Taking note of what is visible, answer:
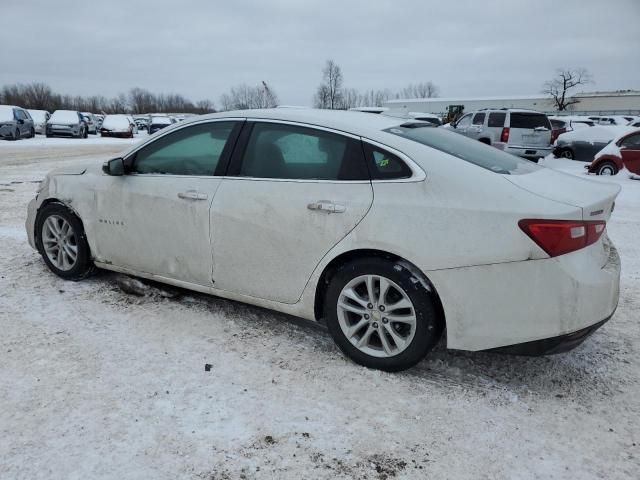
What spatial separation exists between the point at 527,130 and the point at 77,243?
14901mm

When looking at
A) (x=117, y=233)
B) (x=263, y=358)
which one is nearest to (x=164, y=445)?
(x=263, y=358)

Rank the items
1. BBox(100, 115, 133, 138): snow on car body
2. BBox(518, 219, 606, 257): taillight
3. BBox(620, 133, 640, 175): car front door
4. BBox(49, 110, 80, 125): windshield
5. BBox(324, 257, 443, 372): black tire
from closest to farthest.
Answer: BBox(518, 219, 606, 257): taillight, BBox(324, 257, 443, 372): black tire, BBox(620, 133, 640, 175): car front door, BBox(49, 110, 80, 125): windshield, BBox(100, 115, 133, 138): snow on car body

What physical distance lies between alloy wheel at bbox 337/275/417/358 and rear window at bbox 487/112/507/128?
579 inches

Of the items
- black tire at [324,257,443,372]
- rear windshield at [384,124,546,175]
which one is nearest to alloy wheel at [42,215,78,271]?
black tire at [324,257,443,372]

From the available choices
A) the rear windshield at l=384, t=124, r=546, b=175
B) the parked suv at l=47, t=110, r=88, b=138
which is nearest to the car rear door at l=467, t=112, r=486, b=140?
the rear windshield at l=384, t=124, r=546, b=175

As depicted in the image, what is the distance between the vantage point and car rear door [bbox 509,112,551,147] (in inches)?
627

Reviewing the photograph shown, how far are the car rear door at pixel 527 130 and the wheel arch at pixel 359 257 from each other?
1453 cm

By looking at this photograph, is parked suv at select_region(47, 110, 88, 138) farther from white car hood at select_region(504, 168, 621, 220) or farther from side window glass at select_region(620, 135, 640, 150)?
white car hood at select_region(504, 168, 621, 220)

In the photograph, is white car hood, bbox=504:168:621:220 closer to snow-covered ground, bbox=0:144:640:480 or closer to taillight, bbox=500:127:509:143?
snow-covered ground, bbox=0:144:640:480

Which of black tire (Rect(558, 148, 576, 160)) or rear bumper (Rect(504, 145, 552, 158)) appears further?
black tire (Rect(558, 148, 576, 160))

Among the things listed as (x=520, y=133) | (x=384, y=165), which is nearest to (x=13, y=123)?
(x=520, y=133)

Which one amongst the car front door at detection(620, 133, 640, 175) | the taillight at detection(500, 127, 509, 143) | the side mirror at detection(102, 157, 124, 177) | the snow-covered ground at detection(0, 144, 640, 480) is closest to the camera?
the snow-covered ground at detection(0, 144, 640, 480)

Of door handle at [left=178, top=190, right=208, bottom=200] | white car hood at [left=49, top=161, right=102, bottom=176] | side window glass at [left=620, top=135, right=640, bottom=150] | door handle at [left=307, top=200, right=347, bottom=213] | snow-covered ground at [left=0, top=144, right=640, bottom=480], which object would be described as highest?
side window glass at [left=620, top=135, right=640, bottom=150]

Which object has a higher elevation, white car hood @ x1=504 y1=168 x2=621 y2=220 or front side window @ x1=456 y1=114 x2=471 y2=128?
front side window @ x1=456 y1=114 x2=471 y2=128
